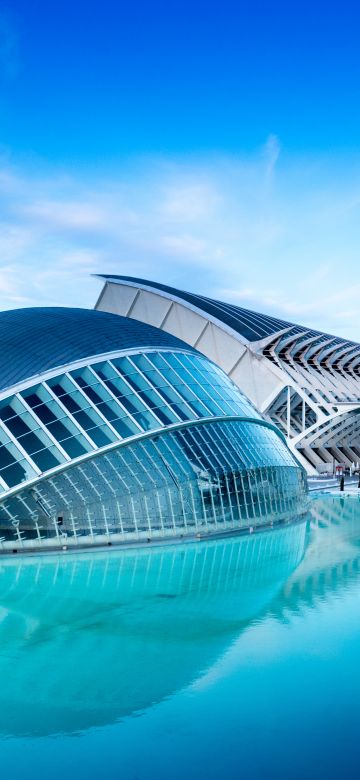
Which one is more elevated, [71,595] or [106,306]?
[106,306]

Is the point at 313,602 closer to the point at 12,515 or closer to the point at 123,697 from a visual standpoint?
the point at 123,697

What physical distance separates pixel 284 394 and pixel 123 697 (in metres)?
55.4

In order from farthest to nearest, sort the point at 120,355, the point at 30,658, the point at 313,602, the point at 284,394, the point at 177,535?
the point at 284,394 → the point at 120,355 → the point at 177,535 → the point at 313,602 → the point at 30,658

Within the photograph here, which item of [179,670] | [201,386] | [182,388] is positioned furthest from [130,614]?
[201,386]

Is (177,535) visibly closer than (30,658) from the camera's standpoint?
No

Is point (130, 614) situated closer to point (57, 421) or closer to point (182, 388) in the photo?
point (57, 421)

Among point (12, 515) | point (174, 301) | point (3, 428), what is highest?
point (174, 301)

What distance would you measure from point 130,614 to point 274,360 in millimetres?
51352

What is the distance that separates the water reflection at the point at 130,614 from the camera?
9.55 metres

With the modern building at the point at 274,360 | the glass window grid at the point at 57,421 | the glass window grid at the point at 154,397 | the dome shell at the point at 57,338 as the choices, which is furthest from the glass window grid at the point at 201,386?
the modern building at the point at 274,360

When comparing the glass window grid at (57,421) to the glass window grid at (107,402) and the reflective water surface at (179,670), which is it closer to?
the glass window grid at (107,402)

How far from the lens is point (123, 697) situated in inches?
374

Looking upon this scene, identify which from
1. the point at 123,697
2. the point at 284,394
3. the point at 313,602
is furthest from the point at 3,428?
the point at 284,394

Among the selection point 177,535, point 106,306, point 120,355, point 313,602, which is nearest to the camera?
A: point 313,602
